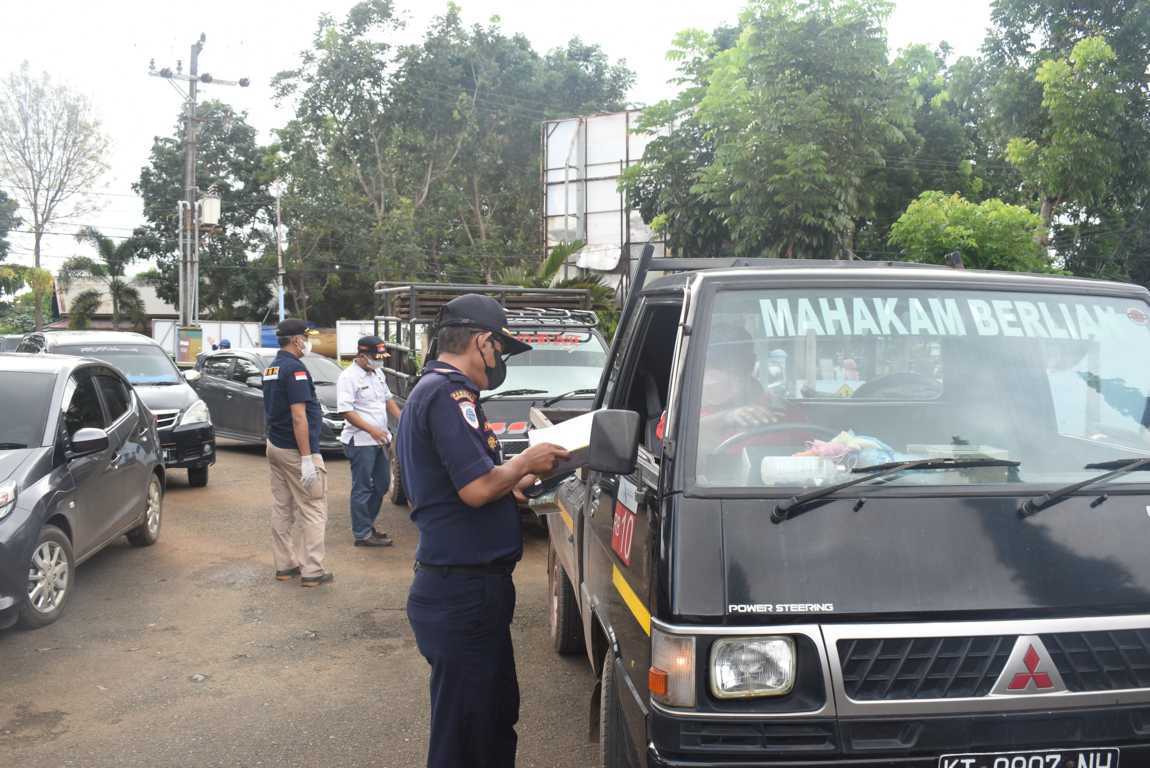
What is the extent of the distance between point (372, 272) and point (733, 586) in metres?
37.3

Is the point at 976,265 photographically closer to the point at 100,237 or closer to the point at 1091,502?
the point at 1091,502

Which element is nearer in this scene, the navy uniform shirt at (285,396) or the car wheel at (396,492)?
the navy uniform shirt at (285,396)

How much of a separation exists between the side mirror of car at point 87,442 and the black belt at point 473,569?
13.5ft

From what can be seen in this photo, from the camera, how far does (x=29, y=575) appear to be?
5898 mm

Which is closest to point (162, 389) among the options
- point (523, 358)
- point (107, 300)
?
point (523, 358)

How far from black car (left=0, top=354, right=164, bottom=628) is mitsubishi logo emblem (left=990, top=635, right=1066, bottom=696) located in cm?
517

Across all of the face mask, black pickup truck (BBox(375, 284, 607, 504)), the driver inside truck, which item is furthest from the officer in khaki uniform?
the driver inside truck

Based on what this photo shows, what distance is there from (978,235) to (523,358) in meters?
6.96

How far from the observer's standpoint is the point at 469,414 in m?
3.26

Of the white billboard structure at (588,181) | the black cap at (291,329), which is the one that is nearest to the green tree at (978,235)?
the black cap at (291,329)

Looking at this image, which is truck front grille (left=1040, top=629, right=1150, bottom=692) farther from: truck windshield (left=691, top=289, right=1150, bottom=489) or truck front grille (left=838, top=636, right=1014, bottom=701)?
truck windshield (left=691, top=289, right=1150, bottom=489)

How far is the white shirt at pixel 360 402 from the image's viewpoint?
27.6ft

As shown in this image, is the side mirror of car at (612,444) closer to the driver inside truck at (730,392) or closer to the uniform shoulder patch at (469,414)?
the driver inside truck at (730,392)

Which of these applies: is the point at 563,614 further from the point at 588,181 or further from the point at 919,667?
the point at 588,181
